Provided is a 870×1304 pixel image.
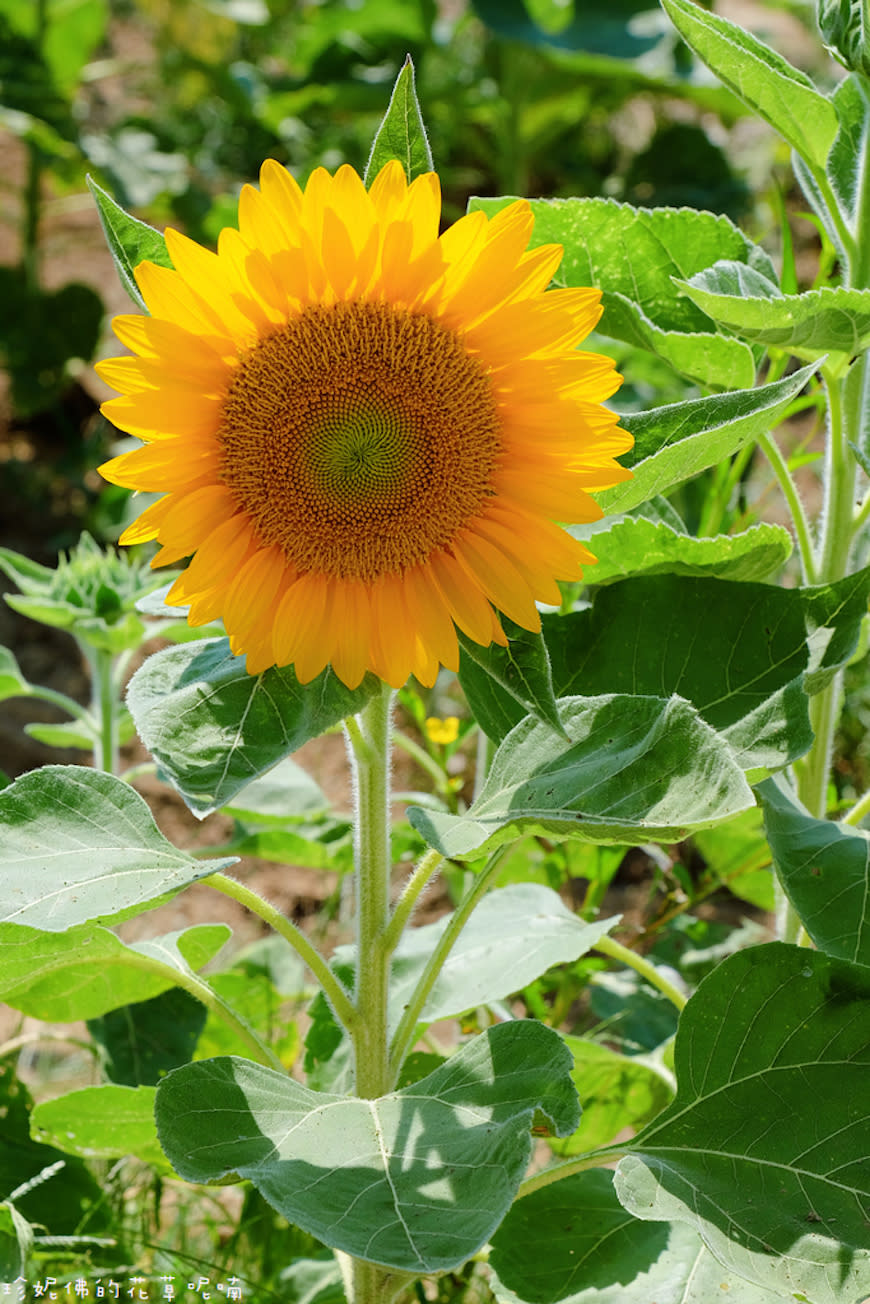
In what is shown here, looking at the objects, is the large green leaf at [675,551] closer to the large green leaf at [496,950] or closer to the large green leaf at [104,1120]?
the large green leaf at [496,950]

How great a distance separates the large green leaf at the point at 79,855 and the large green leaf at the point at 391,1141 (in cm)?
15

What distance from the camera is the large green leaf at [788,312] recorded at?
1011 mm

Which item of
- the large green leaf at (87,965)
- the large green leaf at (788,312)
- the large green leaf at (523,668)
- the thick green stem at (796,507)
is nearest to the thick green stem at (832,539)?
the thick green stem at (796,507)

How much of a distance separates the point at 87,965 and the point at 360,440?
0.58m

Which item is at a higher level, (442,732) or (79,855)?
(79,855)

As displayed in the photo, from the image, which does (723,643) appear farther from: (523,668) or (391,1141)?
(391,1141)

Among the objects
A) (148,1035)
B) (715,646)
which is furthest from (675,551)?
(148,1035)

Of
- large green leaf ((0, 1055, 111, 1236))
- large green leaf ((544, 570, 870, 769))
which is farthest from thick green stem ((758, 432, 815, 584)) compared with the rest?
large green leaf ((0, 1055, 111, 1236))

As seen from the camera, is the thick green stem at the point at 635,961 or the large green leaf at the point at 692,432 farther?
the thick green stem at the point at 635,961

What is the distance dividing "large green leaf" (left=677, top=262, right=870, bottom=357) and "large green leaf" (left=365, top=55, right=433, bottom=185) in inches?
8.6

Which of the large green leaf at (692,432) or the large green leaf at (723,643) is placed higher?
the large green leaf at (692,432)

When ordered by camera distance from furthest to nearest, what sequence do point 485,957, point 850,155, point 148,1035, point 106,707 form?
point 106,707
point 148,1035
point 485,957
point 850,155

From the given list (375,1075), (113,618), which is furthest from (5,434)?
(375,1075)

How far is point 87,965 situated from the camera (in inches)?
50.2
